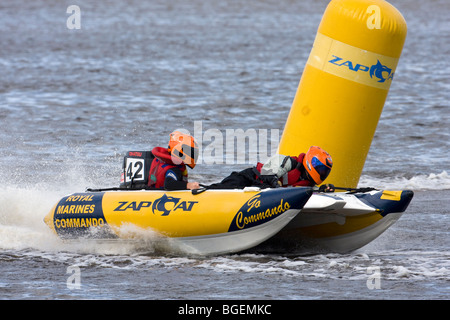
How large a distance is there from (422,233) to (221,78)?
53.6 feet

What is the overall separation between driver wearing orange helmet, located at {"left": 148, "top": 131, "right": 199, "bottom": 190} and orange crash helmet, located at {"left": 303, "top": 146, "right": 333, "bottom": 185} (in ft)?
4.22

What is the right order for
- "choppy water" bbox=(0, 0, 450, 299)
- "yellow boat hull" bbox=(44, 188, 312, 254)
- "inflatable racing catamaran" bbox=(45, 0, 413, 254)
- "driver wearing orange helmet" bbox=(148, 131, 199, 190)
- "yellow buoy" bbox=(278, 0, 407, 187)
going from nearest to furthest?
"choppy water" bbox=(0, 0, 450, 299), "yellow boat hull" bbox=(44, 188, 312, 254), "inflatable racing catamaran" bbox=(45, 0, 413, 254), "driver wearing orange helmet" bbox=(148, 131, 199, 190), "yellow buoy" bbox=(278, 0, 407, 187)

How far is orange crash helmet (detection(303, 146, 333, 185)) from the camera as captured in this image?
9578 millimetres

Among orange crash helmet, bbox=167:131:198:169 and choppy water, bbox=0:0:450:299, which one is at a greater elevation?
orange crash helmet, bbox=167:131:198:169

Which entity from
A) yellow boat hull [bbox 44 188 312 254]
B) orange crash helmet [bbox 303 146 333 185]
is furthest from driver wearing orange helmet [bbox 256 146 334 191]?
yellow boat hull [bbox 44 188 312 254]

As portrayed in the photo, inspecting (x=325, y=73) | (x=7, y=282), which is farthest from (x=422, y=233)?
(x=7, y=282)

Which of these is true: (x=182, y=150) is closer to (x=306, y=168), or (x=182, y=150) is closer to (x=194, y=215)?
(x=194, y=215)

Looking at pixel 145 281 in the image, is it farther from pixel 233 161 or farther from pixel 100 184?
pixel 233 161

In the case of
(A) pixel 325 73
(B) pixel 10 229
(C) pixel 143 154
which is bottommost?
(B) pixel 10 229

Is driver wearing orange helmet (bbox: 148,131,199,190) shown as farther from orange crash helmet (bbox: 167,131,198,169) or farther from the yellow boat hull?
the yellow boat hull

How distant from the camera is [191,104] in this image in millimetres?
21859

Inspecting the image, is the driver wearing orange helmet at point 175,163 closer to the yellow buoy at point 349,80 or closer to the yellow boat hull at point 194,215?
the yellow boat hull at point 194,215

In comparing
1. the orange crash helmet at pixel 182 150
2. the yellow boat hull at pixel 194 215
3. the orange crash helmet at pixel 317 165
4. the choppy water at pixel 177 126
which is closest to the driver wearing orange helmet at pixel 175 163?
the orange crash helmet at pixel 182 150

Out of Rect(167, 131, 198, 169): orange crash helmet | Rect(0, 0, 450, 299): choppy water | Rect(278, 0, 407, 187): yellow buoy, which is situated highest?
Rect(278, 0, 407, 187): yellow buoy
